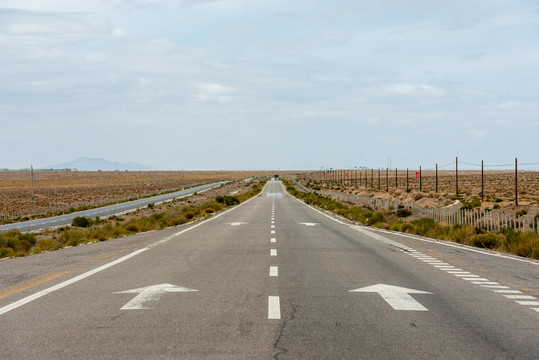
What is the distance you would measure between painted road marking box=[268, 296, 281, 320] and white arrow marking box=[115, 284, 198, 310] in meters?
1.60

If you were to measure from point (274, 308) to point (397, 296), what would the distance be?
223 cm

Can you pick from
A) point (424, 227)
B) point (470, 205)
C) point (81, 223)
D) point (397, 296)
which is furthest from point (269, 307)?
point (470, 205)

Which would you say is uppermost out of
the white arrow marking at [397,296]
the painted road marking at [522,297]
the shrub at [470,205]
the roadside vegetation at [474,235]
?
the white arrow marking at [397,296]

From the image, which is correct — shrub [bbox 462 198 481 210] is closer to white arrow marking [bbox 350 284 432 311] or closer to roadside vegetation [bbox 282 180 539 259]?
roadside vegetation [bbox 282 180 539 259]

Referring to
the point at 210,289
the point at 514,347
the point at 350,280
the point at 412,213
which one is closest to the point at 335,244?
the point at 350,280

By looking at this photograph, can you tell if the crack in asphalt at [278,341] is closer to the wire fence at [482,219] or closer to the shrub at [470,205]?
the wire fence at [482,219]

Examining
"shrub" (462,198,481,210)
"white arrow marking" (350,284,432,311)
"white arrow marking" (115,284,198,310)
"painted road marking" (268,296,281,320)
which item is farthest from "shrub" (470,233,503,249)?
"shrub" (462,198,481,210)

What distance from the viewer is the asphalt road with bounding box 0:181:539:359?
562cm

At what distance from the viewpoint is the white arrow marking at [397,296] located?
7797 millimetres

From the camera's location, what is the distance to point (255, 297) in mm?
8422

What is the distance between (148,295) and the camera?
8.59 meters

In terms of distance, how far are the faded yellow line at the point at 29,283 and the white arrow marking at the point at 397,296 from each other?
18.7ft

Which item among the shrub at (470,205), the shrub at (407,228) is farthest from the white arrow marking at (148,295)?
the shrub at (470,205)

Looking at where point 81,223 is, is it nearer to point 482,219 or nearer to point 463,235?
point 482,219
